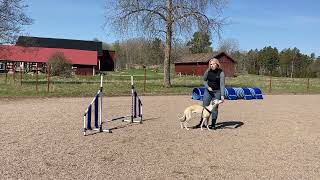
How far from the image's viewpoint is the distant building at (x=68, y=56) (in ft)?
218

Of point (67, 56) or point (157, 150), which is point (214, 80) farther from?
point (67, 56)

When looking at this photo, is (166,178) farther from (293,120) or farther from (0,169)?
(293,120)

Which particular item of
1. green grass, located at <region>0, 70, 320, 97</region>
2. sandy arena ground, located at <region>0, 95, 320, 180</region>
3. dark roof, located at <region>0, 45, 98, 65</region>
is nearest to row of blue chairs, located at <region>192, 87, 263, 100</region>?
green grass, located at <region>0, 70, 320, 97</region>

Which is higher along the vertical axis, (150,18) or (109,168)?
(150,18)

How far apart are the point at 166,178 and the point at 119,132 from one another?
4.29 m

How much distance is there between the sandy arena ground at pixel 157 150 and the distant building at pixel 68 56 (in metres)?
43.4

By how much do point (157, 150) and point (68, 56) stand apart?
204 feet

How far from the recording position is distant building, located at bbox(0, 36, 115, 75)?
218 feet

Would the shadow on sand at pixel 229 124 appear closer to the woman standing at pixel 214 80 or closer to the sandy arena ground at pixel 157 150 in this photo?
the sandy arena ground at pixel 157 150

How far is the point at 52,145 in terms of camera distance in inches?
338

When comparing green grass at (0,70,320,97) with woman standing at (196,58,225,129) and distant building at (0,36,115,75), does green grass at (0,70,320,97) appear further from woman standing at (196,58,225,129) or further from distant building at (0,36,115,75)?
distant building at (0,36,115,75)

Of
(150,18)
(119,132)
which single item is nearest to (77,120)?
(119,132)

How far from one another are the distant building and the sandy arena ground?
43.4 meters

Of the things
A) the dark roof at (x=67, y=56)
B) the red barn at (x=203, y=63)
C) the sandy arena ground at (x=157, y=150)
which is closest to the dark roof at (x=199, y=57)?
the red barn at (x=203, y=63)
